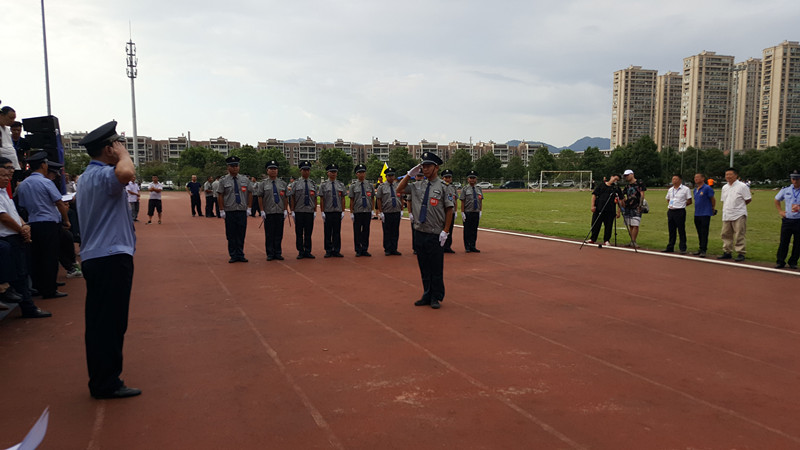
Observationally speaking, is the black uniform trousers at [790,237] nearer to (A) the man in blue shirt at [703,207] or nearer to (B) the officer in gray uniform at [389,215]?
(A) the man in blue shirt at [703,207]

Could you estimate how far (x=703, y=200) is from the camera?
36.3 feet

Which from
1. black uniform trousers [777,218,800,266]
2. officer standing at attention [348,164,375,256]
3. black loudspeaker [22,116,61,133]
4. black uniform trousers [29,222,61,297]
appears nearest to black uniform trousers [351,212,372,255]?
officer standing at attention [348,164,375,256]

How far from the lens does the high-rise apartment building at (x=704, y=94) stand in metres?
111

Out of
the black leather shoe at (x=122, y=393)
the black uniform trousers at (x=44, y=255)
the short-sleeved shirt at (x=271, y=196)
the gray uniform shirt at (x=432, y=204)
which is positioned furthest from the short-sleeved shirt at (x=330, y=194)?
the black leather shoe at (x=122, y=393)

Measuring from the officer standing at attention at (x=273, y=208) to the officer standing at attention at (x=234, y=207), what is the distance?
1.48ft

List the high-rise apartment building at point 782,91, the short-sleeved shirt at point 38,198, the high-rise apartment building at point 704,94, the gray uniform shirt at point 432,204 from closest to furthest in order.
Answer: the short-sleeved shirt at point 38,198, the gray uniform shirt at point 432,204, the high-rise apartment building at point 782,91, the high-rise apartment building at point 704,94

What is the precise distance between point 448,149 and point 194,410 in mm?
176288

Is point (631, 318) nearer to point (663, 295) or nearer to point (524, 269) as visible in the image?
point (663, 295)

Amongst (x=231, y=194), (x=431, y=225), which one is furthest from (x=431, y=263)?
(x=231, y=194)

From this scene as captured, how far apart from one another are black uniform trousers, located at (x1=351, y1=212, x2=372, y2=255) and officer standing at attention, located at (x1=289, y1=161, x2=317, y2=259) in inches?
40.6

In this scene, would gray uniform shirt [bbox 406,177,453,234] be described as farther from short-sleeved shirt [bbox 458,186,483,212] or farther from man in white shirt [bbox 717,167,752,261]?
man in white shirt [bbox 717,167,752,261]

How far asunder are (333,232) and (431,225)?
4.92 metres

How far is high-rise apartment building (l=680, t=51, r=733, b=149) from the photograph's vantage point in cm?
11056

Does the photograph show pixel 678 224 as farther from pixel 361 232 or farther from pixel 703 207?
pixel 361 232
